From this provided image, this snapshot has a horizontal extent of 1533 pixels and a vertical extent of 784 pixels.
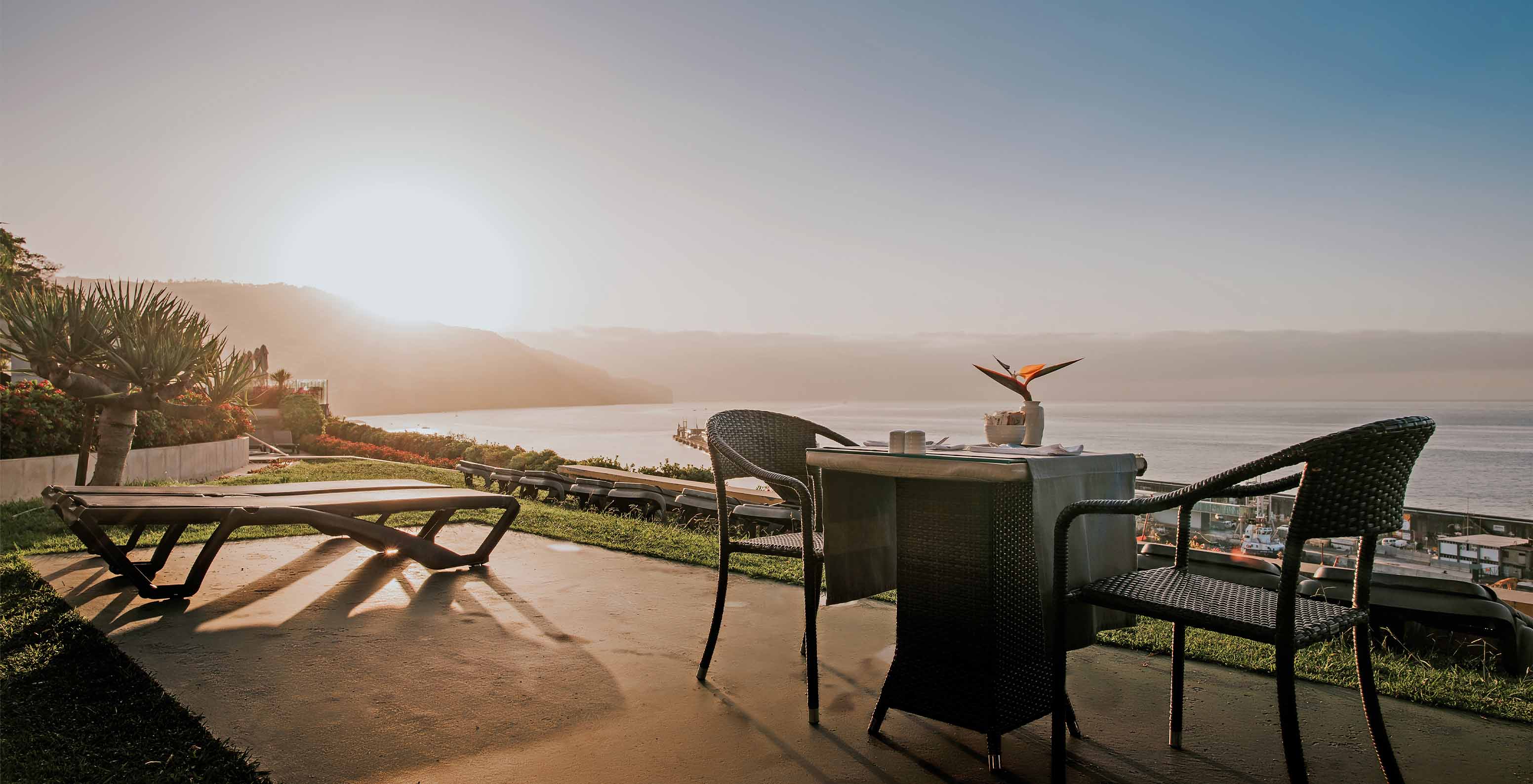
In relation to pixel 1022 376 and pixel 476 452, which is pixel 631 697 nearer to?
pixel 1022 376

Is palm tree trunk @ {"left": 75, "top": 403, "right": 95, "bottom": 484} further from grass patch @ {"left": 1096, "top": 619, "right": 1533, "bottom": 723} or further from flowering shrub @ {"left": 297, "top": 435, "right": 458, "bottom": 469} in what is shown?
flowering shrub @ {"left": 297, "top": 435, "right": 458, "bottom": 469}

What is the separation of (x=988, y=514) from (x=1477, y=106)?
72.5 ft

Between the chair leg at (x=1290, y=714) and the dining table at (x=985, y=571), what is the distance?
55 centimetres

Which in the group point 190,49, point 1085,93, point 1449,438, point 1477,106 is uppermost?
point 1477,106

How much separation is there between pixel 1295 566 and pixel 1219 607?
Answer: 9.6 inches

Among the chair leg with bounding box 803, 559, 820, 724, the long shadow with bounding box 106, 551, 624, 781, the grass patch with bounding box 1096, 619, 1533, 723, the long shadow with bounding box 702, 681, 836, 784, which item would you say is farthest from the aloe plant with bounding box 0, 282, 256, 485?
the grass patch with bounding box 1096, 619, 1533, 723

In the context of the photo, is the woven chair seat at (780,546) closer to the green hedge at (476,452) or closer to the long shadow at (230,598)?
the long shadow at (230,598)

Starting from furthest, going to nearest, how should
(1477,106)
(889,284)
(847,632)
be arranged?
1. (889,284)
2. (1477,106)
3. (847,632)

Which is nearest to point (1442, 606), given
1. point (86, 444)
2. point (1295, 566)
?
point (1295, 566)

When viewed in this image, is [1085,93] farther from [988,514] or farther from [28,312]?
[28,312]

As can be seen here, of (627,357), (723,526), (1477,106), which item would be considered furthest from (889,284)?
(723,526)

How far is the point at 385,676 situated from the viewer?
2668 millimetres

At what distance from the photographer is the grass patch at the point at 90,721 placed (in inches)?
72.6

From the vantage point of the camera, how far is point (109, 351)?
7.18 metres
